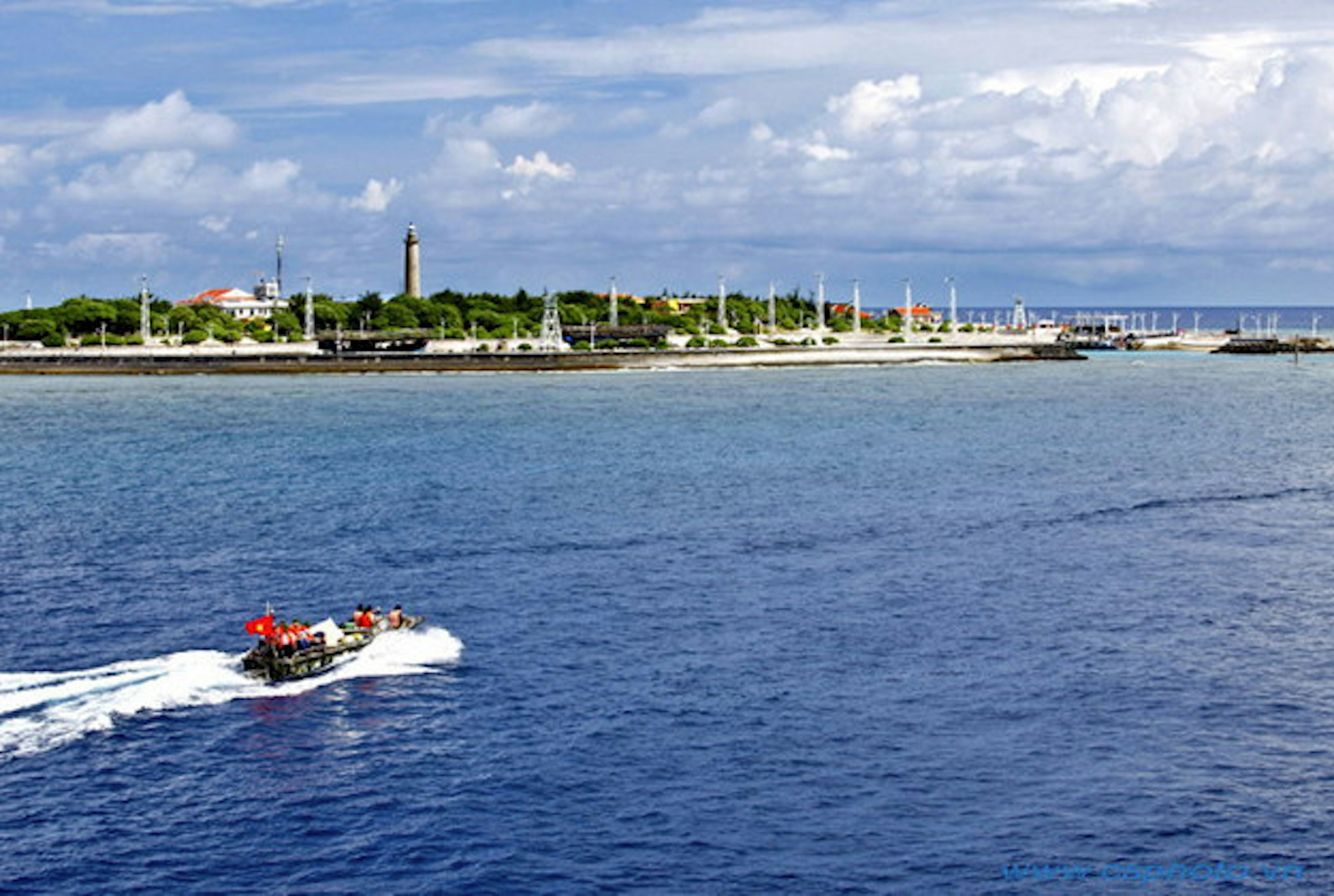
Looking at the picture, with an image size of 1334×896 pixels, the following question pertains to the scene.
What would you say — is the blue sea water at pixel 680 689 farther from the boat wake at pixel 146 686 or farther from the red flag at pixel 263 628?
the red flag at pixel 263 628

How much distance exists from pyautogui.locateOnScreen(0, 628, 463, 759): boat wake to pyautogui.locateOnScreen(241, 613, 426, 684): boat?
0.91ft

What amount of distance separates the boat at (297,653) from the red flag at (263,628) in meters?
0.01

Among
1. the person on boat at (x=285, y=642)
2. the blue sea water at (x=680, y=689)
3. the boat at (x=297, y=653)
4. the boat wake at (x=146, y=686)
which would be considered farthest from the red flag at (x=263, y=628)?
the blue sea water at (x=680, y=689)

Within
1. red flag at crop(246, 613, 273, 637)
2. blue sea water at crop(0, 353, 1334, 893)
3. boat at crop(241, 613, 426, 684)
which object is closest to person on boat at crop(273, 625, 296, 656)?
boat at crop(241, 613, 426, 684)

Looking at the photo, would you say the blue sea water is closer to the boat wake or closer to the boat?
the boat wake

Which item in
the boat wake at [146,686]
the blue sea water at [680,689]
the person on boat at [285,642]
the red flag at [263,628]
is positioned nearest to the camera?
the blue sea water at [680,689]

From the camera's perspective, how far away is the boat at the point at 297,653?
51031 mm

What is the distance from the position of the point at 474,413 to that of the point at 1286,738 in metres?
125

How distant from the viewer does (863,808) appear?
131 ft

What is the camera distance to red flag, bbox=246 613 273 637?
5128 cm

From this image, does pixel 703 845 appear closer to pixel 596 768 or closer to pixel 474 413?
pixel 596 768

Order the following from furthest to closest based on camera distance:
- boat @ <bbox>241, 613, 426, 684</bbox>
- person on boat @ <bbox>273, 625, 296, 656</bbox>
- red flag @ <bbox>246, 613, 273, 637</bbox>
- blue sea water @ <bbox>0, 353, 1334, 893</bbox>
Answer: red flag @ <bbox>246, 613, 273, 637</bbox>, person on boat @ <bbox>273, 625, 296, 656</bbox>, boat @ <bbox>241, 613, 426, 684</bbox>, blue sea water @ <bbox>0, 353, 1334, 893</bbox>

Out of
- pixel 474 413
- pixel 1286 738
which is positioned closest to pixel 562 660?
pixel 1286 738

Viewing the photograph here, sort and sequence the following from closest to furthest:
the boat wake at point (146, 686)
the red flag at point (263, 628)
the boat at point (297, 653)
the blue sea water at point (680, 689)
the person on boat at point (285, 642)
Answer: the blue sea water at point (680, 689) → the boat wake at point (146, 686) → the boat at point (297, 653) → the person on boat at point (285, 642) → the red flag at point (263, 628)
